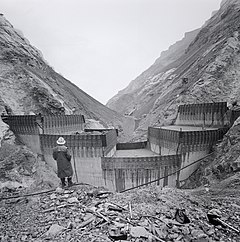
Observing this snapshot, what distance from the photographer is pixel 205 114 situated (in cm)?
1870

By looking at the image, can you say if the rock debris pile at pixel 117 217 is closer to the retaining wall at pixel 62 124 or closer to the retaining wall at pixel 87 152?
the retaining wall at pixel 87 152

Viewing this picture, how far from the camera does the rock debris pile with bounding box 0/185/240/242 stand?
4016 mm

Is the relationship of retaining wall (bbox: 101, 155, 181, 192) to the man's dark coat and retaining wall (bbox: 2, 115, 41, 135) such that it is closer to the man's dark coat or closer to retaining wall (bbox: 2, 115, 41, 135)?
retaining wall (bbox: 2, 115, 41, 135)

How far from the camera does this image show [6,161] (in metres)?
13.5

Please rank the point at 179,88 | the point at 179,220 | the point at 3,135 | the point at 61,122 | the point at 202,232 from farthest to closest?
the point at 179,88 < the point at 61,122 < the point at 3,135 < the point at 179,220 < the point at 202,232

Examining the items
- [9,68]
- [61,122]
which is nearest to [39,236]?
[61,122]

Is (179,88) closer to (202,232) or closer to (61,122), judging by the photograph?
(61,122)

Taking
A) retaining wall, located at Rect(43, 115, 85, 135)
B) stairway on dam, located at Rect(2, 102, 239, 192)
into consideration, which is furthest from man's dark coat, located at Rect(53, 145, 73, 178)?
retaining wall, located at Rect(43, 115, 85, 135)

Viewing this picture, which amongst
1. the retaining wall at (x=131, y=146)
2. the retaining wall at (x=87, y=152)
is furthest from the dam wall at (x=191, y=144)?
the retaining wall at (x=131, y=146)

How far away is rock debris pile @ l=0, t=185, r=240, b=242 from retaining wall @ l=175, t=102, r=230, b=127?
1261cm

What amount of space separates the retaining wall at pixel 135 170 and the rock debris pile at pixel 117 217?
825 centimetres

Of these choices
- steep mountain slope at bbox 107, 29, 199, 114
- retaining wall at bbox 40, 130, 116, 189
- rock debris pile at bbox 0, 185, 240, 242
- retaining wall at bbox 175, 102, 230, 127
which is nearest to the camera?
rock debris pile at bbox 0, 185, 240, 242

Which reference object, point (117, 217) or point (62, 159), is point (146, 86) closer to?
point (62, 159)

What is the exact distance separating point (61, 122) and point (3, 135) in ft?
14.7
